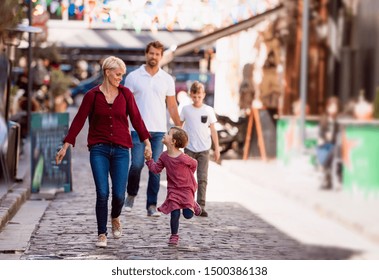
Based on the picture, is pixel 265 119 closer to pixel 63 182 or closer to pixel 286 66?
pixel 286 66

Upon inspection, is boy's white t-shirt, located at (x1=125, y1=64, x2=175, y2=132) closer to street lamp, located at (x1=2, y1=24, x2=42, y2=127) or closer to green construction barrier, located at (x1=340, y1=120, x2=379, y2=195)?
green construction barrier, located at (x1=340, y1=120, x2=379, y2=195)

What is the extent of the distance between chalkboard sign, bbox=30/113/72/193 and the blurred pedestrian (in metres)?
6.04

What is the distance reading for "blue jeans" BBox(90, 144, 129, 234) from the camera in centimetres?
635

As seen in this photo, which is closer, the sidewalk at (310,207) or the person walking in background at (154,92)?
the sidewalk at (310,207)

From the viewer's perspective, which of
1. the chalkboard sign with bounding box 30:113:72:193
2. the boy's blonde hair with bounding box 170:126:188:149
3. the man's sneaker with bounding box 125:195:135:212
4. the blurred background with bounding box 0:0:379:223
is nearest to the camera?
the blurred background with bounding box 0:0:379:223

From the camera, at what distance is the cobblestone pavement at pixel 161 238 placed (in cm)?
615

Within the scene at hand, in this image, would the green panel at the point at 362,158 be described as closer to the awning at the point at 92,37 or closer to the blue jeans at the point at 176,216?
the blue jeans at the point at 176,216

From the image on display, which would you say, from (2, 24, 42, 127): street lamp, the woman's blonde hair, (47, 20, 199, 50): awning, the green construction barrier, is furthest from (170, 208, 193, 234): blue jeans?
(47, 20, 199, 50): awning

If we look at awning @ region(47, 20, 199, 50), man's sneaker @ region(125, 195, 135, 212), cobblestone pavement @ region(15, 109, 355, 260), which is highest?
awning @ region(47, 20, 199, 50)

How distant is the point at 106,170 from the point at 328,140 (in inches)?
108

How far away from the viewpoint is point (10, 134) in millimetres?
10289

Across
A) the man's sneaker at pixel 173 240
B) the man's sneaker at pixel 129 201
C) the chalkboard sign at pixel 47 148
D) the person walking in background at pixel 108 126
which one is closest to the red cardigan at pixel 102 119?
the person walking in background at pixel 108 126

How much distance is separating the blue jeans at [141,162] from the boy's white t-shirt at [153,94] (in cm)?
11
